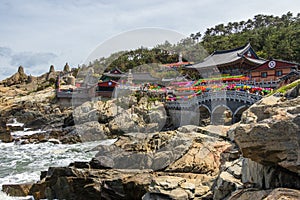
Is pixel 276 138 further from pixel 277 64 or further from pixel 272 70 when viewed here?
pixel 272 70

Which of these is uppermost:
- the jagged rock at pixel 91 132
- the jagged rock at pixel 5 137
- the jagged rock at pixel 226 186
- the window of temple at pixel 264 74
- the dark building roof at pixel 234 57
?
the dark building roof at pixel 234 57

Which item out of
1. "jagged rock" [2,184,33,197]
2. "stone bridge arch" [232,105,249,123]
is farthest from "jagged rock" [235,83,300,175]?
"stone bridge arch" [232,105,249,123]

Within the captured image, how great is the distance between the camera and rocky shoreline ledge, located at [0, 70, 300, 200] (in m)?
7.11

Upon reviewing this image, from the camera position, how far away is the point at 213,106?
28.6 m

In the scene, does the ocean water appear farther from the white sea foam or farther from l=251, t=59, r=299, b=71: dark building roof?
l=251, t=59, r=299, b=71: dark building roof

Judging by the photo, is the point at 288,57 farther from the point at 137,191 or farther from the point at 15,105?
the point at 15,105

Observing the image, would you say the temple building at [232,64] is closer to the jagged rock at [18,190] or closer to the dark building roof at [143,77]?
the dark building roof at [143,77]

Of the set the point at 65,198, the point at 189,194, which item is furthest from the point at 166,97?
the point at 189,194

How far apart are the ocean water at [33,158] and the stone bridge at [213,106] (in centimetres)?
942

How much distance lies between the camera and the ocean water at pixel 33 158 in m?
19.8

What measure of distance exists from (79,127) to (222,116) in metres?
17.5

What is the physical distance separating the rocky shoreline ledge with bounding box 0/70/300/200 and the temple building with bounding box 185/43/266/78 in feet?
44.4

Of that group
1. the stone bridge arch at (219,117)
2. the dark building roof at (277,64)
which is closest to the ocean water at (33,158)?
the stone bridge arch at (219,117)

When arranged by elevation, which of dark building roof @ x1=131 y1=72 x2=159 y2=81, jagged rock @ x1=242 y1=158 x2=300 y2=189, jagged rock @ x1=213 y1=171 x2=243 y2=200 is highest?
dark building roof @ x1=131 y1=72 x2=159 y2=81
